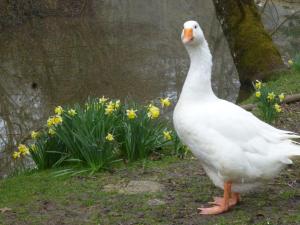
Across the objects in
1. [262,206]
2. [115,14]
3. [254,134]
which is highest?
[115,14]

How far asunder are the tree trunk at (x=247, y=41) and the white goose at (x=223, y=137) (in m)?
5.91

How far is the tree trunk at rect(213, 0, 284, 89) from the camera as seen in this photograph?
10.1 meters

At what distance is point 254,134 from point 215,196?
31.8 inches

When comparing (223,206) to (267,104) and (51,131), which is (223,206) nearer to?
(51,131)

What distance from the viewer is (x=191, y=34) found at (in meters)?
4.04

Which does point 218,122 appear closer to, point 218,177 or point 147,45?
point 218,177

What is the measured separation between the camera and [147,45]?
15.9m

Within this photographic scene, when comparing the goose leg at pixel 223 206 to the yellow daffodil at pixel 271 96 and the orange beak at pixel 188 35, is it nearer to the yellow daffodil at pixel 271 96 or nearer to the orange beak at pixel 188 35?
the orange beak at pixel 188 35

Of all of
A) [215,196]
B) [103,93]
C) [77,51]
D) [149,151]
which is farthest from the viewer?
[77,51]

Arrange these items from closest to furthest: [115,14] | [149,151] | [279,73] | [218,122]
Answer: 1. [218,122]
2. [149,151]
3. [279,73]
4. [115,14]

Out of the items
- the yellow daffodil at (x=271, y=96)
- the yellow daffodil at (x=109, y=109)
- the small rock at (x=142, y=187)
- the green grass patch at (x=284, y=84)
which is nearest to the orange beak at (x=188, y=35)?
the small rock at (x=142, y=187)

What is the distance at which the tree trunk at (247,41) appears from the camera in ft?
33.2

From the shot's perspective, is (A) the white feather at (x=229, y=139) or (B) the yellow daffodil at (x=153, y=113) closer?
(A) the white feather at (x=229, y=139)

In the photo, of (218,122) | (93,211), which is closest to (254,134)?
(218,122)
